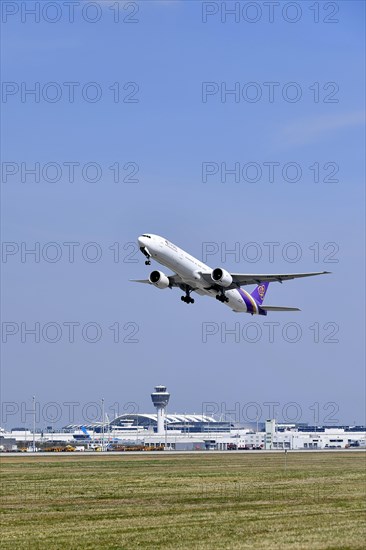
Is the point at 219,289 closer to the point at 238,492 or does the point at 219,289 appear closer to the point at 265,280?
the point at 265,280

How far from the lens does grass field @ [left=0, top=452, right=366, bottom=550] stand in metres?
29.5

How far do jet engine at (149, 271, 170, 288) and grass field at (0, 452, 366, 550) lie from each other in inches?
581

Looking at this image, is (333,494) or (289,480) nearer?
(333,494)

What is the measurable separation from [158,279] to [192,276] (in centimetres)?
292

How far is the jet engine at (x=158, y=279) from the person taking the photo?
235 ft

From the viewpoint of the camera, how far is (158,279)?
7169 centimetres

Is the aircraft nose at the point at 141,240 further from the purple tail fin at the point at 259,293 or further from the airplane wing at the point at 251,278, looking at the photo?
the purple tail fin at the point at 259,293

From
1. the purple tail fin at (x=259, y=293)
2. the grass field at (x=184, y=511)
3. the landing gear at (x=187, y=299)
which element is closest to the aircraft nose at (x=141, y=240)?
the landing gear at (x=187, y=299)

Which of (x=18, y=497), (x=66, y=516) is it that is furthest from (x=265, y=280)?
(x=66, y=516)

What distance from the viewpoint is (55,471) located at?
74000 millimetres

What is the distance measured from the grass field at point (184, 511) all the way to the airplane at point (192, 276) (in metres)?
14.9

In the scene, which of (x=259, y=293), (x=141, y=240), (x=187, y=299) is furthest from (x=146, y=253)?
(x=259, y=293)

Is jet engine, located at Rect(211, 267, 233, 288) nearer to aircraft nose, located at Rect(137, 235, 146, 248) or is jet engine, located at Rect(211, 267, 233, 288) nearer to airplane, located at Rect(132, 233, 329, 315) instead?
airplane, located at Rect(132, 233, 329, 315)

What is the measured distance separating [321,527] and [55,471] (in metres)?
45.0
